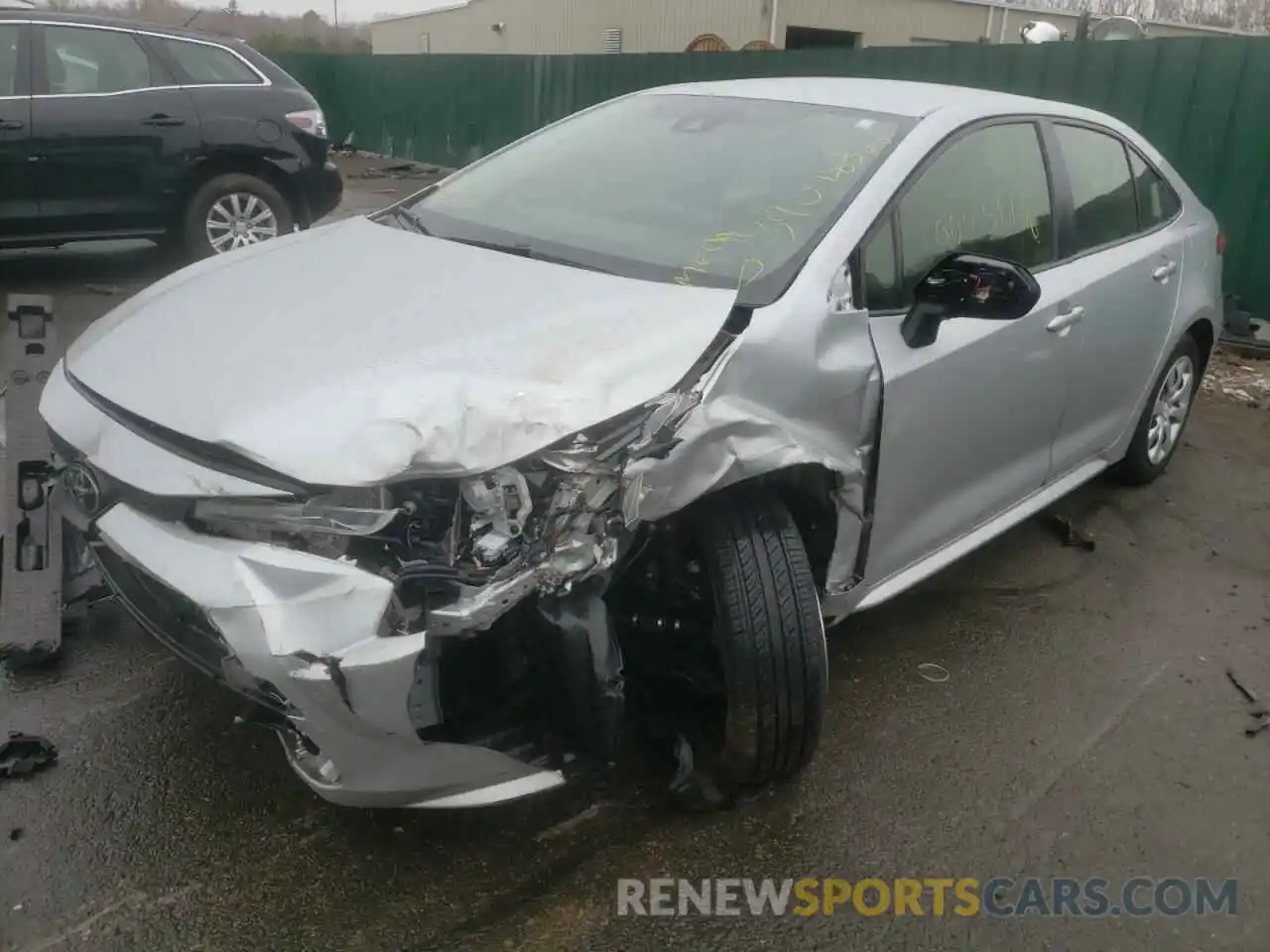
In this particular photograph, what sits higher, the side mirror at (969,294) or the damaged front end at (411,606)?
the side mirror at (969,294)

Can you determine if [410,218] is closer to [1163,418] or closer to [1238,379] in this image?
[1163,418]

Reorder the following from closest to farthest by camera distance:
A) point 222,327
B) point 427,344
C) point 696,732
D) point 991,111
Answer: point 427,344 < point 222,327 < point 696,732 < point 991,111

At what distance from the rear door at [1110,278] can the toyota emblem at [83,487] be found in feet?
9.40

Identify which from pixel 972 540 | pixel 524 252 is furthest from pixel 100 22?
pixel 972 540

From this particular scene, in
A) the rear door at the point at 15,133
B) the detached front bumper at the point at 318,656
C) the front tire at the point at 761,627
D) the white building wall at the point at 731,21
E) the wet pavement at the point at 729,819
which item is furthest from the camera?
the white building wall at the point at 731,21

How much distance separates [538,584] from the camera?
207cm

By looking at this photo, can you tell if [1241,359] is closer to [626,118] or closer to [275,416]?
[626,118]

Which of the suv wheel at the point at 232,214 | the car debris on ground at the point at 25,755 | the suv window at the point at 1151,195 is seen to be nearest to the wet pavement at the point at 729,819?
the car debris on ground at the point at 25,755

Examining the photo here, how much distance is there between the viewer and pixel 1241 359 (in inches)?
279

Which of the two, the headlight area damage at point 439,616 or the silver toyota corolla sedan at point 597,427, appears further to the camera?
the silver toyota corolla sedan at point 597,427

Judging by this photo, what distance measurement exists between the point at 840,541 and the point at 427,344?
1.16 meters

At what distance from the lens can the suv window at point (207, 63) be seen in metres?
7.02

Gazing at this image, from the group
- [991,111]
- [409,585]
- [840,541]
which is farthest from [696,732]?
[991,111]

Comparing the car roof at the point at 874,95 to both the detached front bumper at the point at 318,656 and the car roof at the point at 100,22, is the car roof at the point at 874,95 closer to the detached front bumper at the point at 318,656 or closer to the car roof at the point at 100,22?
the detached front bumper at the point at 318,656
